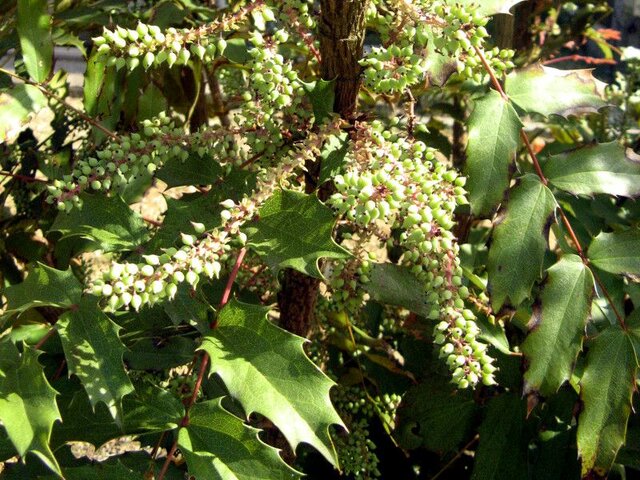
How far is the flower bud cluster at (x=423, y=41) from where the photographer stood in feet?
2.80

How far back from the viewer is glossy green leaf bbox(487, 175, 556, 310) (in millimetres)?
922

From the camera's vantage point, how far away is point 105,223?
3.37 ft

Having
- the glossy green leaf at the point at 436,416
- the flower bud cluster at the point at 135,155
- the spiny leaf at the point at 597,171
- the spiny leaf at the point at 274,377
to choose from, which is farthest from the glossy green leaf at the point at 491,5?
the glossy green leaf at the point at 436,416

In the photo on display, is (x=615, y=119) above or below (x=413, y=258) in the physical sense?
below

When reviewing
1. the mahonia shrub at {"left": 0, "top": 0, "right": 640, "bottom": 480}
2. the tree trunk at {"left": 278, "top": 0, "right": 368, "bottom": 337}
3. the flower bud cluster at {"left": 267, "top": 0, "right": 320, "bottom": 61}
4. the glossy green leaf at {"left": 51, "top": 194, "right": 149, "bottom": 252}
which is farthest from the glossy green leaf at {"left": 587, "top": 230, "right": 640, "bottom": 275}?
the glossy green leaf at {"left": 51, "top": 194, "right": 149, "bottom": 252}

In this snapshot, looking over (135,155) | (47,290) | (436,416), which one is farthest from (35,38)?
(436,416)

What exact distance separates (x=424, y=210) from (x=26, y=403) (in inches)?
18.8

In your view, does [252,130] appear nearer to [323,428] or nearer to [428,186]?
[428,186]

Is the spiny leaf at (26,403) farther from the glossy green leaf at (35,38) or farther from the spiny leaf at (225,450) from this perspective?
the glossy green leaf at (35,38)

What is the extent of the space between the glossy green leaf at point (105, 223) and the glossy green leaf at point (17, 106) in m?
0.12

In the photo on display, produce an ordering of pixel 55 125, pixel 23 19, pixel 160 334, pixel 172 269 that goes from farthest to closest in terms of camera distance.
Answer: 1. pixel 55 125
2. pixel 160 334
3. pixel 23 19
4. pixel 172 269

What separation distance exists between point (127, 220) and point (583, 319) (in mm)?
602

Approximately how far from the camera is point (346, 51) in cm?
98

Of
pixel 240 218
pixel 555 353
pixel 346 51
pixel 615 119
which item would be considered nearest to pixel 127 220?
pixel 240 218
